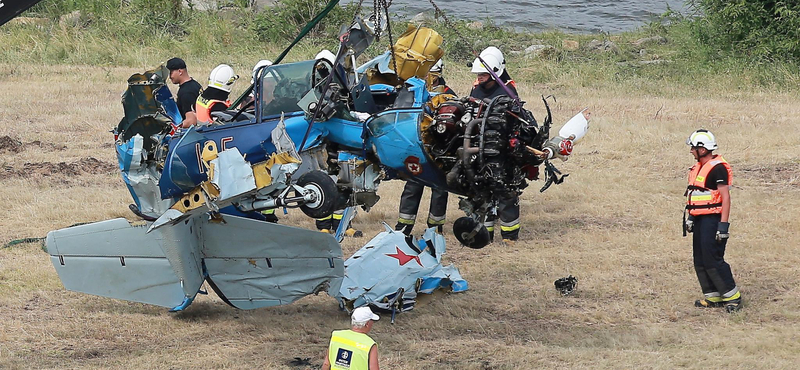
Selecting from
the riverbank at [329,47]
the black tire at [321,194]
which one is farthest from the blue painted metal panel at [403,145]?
the riverbank at [329,47]

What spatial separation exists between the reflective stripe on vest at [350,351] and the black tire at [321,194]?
1.26 meters

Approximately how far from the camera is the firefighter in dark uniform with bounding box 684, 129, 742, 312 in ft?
29.2

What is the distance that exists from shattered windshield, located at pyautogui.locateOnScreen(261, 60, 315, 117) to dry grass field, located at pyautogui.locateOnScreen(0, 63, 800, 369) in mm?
2124

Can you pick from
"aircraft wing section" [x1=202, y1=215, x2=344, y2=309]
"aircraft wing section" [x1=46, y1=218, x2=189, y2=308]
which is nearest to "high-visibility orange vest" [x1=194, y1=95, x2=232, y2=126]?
"aircraft wing section" [x1=46, y1=218, x2=189, y2=308]

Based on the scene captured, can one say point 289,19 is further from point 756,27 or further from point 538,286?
point 538,286

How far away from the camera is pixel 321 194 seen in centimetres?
723

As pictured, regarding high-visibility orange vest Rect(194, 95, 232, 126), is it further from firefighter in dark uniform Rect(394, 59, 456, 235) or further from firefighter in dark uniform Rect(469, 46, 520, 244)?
firefighter in dark uniform Rect(469, 46, 520, 244)

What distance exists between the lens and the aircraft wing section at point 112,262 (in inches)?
354

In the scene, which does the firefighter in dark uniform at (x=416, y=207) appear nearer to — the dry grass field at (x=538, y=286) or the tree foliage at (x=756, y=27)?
the dry grass field at (x=538, y=286)

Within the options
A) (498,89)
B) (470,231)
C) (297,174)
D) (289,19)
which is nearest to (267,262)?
(297,174)

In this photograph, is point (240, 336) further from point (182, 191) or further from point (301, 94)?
point (301, 94)

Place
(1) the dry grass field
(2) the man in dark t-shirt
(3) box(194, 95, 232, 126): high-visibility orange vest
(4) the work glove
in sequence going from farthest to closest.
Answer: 1. (2) the man in dark t-shirt
2. (3) box(194, 95, 232, 126): high-visibility orange vest
3. (4) the work glove
4. (1) the dry grass field

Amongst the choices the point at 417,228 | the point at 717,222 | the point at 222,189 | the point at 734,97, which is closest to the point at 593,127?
the point at 734,97

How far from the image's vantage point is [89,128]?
57.8 feet
